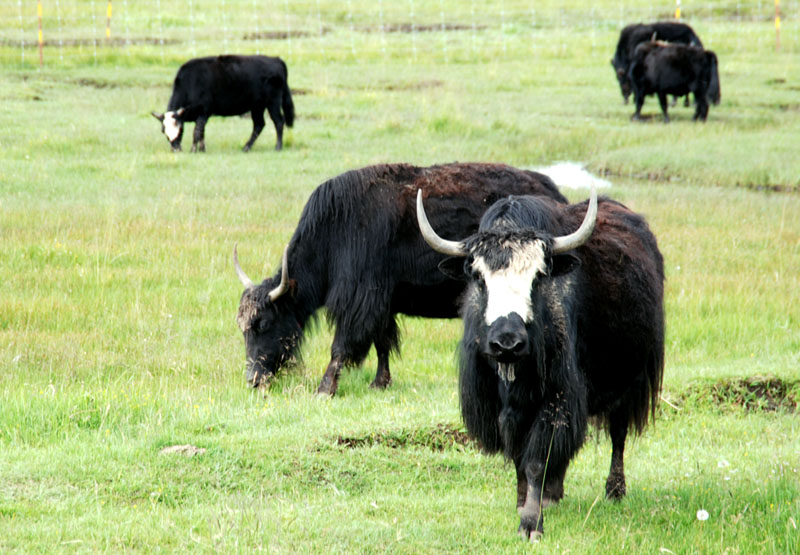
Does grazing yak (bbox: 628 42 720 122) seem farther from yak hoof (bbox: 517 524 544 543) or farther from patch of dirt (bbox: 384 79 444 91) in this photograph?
yak hoof (bbox: 517 524 544 543)

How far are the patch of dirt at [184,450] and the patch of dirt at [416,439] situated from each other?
82cm

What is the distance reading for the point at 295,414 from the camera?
689 cm

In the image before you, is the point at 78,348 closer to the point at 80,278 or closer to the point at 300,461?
the point at 80,278

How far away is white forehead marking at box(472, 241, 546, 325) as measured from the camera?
465 centimetres

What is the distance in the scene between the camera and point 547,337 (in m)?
4.93

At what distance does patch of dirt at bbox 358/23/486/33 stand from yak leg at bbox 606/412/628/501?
1491 inches

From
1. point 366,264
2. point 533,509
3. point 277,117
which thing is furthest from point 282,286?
point 277,117

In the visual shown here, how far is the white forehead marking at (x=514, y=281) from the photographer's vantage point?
465 centimetres

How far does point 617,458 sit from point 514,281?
1.43 m

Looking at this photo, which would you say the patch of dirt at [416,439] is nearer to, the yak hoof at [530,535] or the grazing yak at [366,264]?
the yak hoof at [530,535]

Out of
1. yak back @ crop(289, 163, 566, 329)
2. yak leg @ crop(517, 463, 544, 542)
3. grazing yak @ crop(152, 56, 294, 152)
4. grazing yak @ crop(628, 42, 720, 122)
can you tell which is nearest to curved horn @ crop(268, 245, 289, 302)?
yak back @ crop(289, 163, 566, 329)

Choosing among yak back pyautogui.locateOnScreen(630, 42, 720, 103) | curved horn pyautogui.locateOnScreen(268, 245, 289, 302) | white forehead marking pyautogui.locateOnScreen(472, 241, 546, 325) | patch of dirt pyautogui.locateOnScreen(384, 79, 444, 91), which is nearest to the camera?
white forehead marking pyautogui.locateOnScreen(472, 241, 546, 325)

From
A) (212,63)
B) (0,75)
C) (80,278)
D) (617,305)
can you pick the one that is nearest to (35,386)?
(80,278)

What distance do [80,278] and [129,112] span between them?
1252 cm
